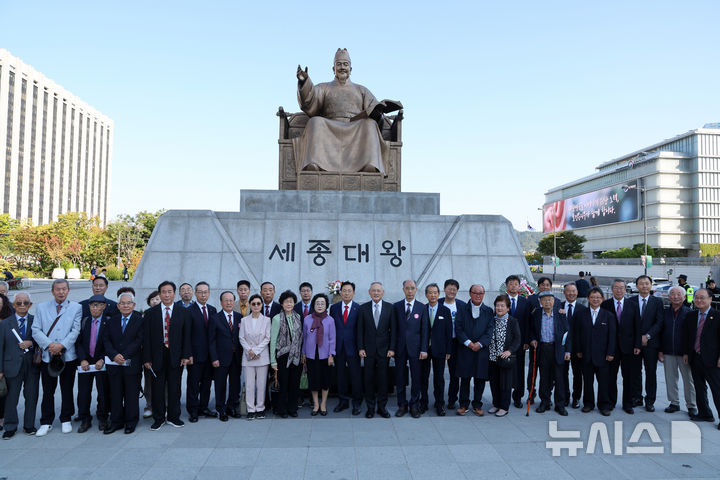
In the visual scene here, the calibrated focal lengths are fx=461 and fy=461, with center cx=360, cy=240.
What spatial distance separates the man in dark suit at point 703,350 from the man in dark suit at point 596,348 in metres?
0.79

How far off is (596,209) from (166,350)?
73.9 m

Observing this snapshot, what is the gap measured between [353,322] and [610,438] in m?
2.89

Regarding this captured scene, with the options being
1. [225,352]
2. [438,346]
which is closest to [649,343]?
[438,346]

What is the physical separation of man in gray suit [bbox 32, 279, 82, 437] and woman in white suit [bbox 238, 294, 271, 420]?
1.75 meters

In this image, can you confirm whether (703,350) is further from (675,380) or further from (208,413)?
(208,413)

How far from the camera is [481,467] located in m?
3.92

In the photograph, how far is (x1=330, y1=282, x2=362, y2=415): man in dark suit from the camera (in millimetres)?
5387

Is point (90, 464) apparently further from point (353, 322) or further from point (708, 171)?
point (708, 171)

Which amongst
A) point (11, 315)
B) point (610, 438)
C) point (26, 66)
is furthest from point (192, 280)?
point (26, 66)

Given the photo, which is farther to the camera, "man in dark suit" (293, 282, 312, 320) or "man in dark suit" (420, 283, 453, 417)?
"man in dark suit" (293, 282, 312, 320)

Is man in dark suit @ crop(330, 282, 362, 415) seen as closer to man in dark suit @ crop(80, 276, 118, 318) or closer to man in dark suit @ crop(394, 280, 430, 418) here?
man in dark suit @ crop(394, 280, 430, 418)

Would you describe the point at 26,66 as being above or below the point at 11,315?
above

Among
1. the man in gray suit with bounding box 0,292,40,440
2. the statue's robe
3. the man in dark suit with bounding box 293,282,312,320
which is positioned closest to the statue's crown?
the statue's robe

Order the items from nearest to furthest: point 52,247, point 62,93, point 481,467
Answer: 1. point 481,467
2. point 52,247
3. point 62,93
